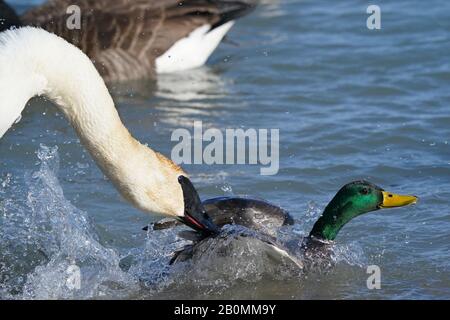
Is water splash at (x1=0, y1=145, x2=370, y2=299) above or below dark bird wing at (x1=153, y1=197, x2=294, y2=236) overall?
below

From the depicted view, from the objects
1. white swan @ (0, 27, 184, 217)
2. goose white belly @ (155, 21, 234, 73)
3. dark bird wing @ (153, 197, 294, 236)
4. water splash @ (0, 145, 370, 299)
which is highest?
white swan @ (0, 27, 184, 217)

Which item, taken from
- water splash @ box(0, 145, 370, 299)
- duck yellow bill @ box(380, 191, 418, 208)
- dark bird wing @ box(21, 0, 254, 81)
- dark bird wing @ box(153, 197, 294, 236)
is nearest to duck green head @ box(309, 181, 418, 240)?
duck yellow bill @ box(380, 191, 418, 208)

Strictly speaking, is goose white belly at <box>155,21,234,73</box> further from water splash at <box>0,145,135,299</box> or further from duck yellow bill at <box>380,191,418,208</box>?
duck yellow bill at <box>380,191,418,208</box>

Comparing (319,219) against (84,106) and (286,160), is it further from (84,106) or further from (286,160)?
(84,106)

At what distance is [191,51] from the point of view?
13.1m

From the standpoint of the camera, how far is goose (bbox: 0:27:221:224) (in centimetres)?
674

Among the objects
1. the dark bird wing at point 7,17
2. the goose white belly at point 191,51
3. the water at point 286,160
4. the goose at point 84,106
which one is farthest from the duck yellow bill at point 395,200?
the goose white belly at point 191,51

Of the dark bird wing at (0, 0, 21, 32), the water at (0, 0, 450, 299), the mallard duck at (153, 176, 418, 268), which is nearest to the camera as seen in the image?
the water at (0, 0, 450, 299)

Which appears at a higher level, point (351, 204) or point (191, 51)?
point (191, 51)

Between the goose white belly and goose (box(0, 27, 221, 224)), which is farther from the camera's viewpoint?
the goose white belly

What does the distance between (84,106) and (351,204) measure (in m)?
2.22

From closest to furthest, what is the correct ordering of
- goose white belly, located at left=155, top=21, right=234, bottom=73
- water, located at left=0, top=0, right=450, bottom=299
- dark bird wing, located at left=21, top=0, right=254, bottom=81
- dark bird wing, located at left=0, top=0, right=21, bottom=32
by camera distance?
water, located at left=0, top=0, right=450, bottom=299 < dark bird wing, located at left=0, top=0, right=21, bottom=32 < dark bird wing, located at left=21, top=0, right=254, bottom=81 < goose white belly, located at left=155, top=21, right=234, bottom=73

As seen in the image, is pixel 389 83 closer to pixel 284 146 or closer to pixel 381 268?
pixel 284 146

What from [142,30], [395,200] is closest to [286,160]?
[395,200]
